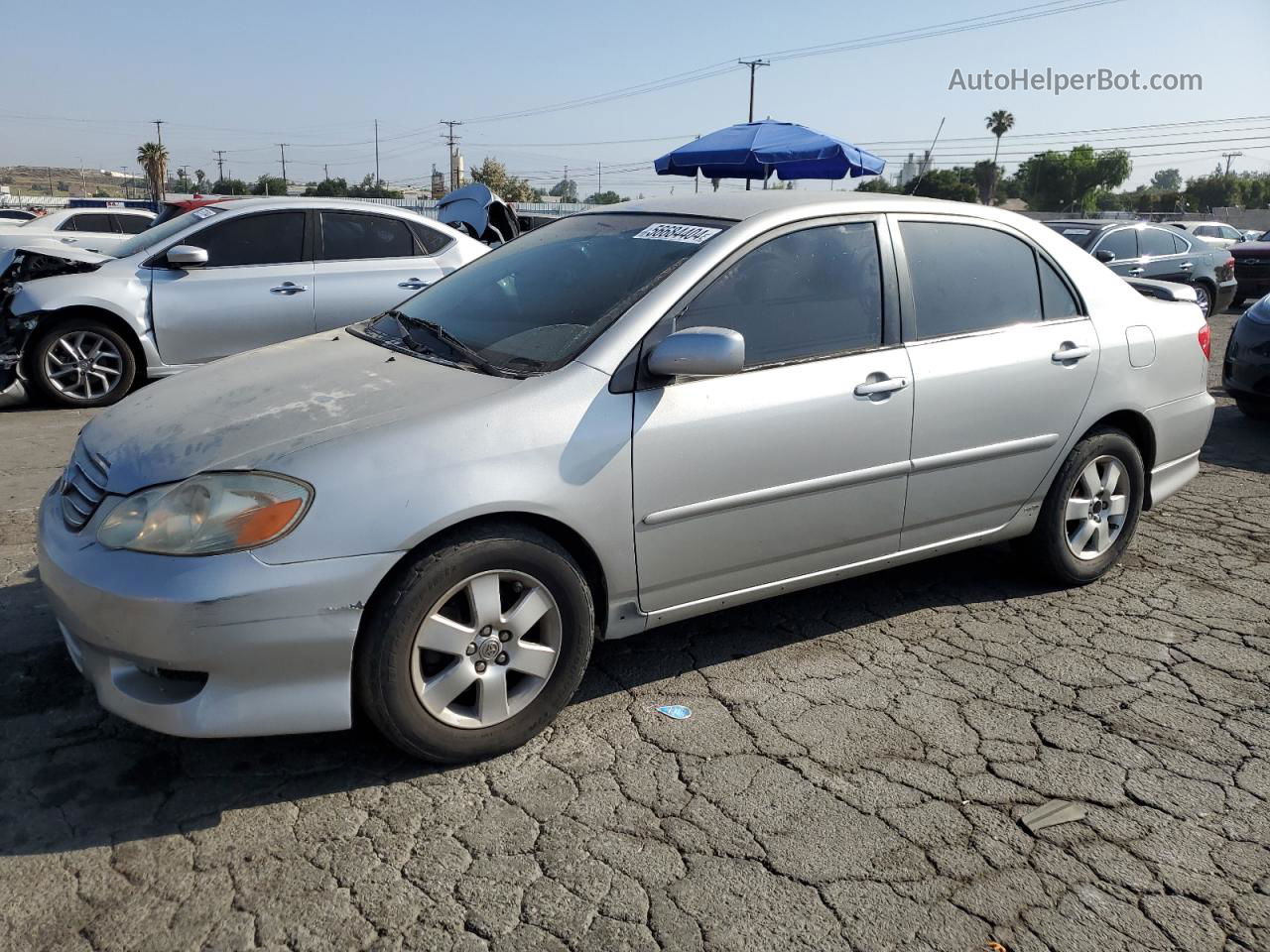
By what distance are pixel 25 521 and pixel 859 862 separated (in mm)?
4308

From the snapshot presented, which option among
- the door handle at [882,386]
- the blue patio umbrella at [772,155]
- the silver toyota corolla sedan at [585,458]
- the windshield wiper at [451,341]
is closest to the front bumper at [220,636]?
the silver toyota corolla sedan at [585,458]

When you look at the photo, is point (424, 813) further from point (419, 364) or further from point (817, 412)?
point (817, 412)

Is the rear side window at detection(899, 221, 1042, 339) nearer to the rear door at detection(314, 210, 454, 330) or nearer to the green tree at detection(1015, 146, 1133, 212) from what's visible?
the rear door at detection(314, 210, 454, 330)

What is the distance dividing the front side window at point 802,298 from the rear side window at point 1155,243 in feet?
37.0

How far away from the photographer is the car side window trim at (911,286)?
147 inches

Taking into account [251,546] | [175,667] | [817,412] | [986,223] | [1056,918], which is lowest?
[1056,918]

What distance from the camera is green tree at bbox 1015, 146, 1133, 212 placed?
84.9 meters

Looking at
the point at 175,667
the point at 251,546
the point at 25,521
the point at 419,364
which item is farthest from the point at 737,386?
the point at 25,521

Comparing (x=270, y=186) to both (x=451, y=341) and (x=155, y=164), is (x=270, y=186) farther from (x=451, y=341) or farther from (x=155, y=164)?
(x=451, y=341)

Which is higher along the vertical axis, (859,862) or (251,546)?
(251,546)

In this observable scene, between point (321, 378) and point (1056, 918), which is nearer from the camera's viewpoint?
point (1056, 918)

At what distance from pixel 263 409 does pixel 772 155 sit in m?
11.3

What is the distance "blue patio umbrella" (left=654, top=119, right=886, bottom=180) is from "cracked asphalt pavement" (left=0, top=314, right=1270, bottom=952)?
34.0 feet

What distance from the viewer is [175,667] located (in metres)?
2.60
